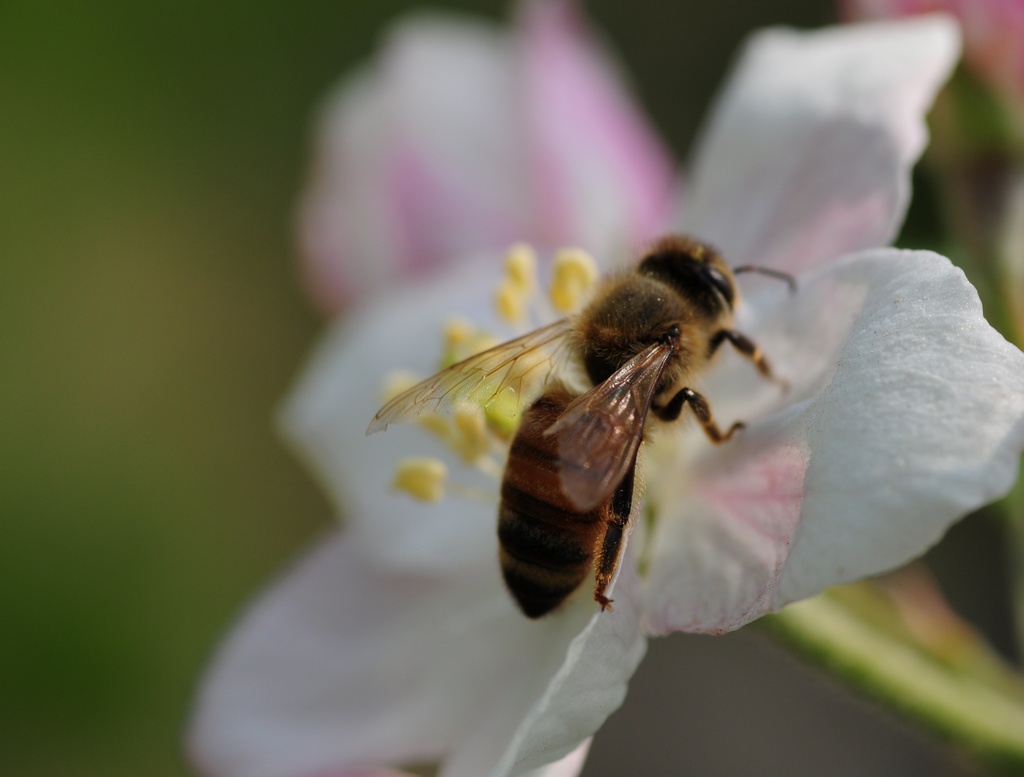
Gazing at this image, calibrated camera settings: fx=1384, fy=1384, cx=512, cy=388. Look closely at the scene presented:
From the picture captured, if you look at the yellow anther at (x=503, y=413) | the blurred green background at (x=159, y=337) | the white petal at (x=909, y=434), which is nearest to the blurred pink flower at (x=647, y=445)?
the white petal at (x=909, y=434)

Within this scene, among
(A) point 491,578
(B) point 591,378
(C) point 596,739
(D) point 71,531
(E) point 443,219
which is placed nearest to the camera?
(B) point 591,378

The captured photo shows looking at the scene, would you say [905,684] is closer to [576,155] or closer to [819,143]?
[819,143]

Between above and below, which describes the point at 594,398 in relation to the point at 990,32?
above

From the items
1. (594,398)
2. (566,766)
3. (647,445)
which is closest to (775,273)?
(647,445)

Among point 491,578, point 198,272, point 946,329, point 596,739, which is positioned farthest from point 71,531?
point 946,329

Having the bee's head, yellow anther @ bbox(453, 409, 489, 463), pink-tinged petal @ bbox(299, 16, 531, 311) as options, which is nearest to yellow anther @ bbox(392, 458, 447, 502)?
yellow anther @ bbox(453, 409, 489, 463)

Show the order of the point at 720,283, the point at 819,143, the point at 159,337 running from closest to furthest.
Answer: the point at 720,283
the point at 819,143
the point at 159,337

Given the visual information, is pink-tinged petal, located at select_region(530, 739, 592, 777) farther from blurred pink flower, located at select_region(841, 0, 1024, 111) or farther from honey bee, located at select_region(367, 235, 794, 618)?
blurred pink flower, located at select_region(841, 0, 1024, 111)

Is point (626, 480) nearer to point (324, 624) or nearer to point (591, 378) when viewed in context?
point (591, 378)
